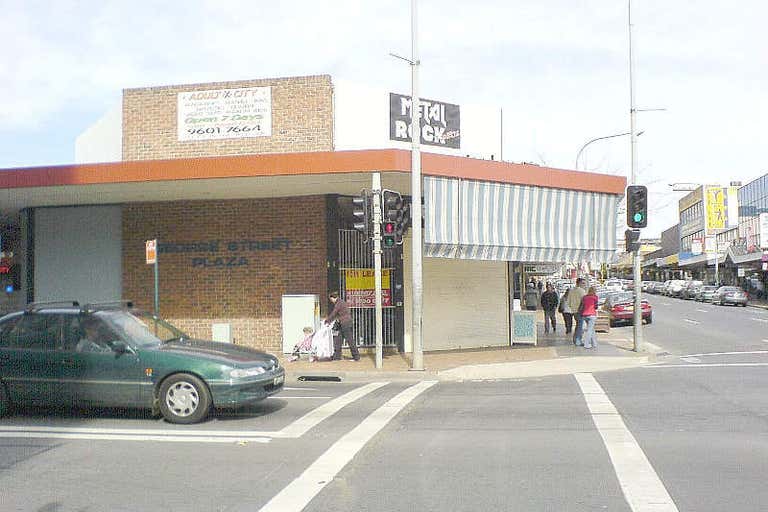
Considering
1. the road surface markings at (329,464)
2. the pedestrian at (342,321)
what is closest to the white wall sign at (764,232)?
the pedestrian at (342,321)

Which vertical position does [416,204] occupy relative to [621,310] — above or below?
above

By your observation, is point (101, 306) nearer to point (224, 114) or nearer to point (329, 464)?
point (329, 464)

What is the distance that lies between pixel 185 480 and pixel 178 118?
14.4 m

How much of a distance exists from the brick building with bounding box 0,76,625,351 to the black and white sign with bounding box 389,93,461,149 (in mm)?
814

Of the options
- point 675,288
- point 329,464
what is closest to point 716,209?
point 675,288

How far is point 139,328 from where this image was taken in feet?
32.9

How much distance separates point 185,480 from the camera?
22.3ft

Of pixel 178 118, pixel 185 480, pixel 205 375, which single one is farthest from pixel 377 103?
pixel 185 480

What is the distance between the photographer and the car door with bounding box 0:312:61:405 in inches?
378

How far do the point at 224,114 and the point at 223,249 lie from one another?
11.4ft

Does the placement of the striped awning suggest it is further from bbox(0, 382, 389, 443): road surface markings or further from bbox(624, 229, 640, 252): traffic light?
bbox(0, 382, 389, 443): road surface markings

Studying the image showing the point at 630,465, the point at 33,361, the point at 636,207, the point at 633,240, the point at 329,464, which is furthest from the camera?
the point at 633,240

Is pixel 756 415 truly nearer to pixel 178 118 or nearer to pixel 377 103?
pixel 377 103

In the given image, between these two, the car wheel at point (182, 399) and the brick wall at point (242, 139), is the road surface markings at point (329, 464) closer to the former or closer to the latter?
the car wheel at point (182, 399)
